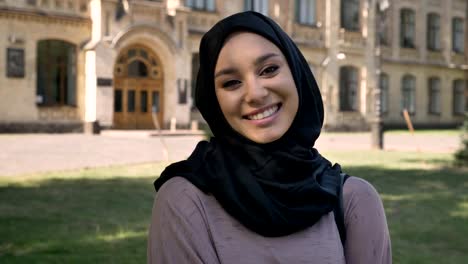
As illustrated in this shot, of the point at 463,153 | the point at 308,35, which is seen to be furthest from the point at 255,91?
the point at 308,35

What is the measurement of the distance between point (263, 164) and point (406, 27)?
3795 cm

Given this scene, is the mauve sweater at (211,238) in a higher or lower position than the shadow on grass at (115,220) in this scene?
higher

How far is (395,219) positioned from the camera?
734cm

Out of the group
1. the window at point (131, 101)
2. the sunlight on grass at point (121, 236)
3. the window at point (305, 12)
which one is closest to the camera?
the sunlight on grass at point (121, 236)

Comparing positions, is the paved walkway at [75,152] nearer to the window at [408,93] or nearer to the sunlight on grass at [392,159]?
the sunlight on grass at [392,159]

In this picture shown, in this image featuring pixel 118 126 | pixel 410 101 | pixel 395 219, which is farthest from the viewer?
pixel 410 101

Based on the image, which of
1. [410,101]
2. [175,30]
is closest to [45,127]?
[175,30]

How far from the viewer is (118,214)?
289 inches

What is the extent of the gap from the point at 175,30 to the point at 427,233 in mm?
21389

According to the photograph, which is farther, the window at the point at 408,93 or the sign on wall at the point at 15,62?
the window at the point at 408,93

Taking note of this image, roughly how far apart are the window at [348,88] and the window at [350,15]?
218 cm

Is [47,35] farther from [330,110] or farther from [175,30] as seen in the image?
[330,110]

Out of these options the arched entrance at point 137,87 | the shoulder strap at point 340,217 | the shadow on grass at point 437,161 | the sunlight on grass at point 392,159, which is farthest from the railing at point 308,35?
the shoulder strap at point 340,217

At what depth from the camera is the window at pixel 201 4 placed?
28.1 meters
